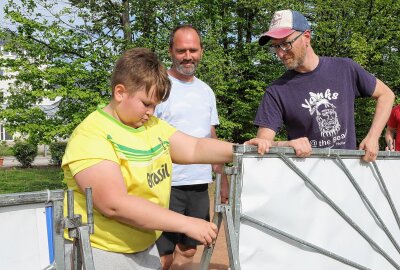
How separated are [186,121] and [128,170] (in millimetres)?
1793

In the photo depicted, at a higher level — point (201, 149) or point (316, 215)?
point (201, 149)

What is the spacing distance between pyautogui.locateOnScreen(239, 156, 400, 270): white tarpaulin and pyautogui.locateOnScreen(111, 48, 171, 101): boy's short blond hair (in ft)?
1.96

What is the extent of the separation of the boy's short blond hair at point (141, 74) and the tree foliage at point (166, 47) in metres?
10.9

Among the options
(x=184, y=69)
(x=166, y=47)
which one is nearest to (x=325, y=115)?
(x=184, y=69)

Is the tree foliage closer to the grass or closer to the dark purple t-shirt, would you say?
the grass

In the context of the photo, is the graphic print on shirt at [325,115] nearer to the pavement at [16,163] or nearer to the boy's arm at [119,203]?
the boy's arm at [119,203]

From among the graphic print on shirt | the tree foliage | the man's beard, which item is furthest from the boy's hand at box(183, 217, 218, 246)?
the tree foliage

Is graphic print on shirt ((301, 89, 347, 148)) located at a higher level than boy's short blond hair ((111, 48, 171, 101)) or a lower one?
lower

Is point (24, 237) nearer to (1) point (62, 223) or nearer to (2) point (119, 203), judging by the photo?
(1) point (62, 223)

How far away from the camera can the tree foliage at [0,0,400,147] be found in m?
13.0

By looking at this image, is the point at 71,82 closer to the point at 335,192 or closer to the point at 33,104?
the point at 33,104

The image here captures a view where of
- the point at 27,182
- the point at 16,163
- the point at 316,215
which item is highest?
the point at 316,215

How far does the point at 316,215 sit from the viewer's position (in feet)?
9.34

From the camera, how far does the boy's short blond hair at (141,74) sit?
2.19 m
